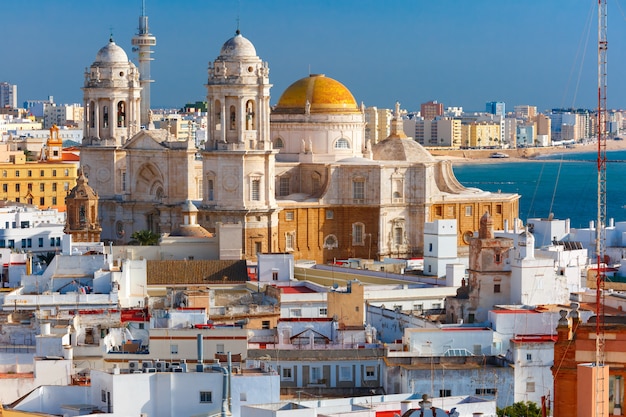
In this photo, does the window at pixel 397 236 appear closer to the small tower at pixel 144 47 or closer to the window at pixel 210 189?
the window at pixel 210 189

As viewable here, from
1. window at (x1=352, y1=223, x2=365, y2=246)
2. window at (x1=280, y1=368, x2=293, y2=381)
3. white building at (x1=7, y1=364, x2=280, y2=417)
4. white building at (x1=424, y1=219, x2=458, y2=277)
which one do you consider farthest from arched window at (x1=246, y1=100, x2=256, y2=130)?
white building at (x1=7, y1=364, x2=280, y2=417)

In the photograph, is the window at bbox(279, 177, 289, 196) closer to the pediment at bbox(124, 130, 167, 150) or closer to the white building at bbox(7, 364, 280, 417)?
the pediment at bbox(124, 130, 167, 150)

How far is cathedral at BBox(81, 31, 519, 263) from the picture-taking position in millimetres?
52938

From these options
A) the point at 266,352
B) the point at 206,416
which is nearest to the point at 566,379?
the point at 206,416

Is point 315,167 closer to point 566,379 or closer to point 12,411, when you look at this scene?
point 12,411

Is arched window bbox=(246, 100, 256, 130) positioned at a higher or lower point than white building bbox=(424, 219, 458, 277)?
higher

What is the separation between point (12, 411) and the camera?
22.8 metres

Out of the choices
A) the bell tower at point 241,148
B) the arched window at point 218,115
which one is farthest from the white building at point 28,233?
the arched window at point 218,115

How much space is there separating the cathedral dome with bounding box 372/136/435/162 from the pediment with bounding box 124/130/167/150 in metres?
6.36

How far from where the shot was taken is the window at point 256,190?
53125 millimetres

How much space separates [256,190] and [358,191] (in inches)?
151

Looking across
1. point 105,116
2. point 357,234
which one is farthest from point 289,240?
point 105,116

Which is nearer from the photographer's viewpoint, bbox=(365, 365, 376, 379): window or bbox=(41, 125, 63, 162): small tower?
bbox=(365, 365, 376, 379): window

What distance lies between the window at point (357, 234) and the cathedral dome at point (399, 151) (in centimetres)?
258
